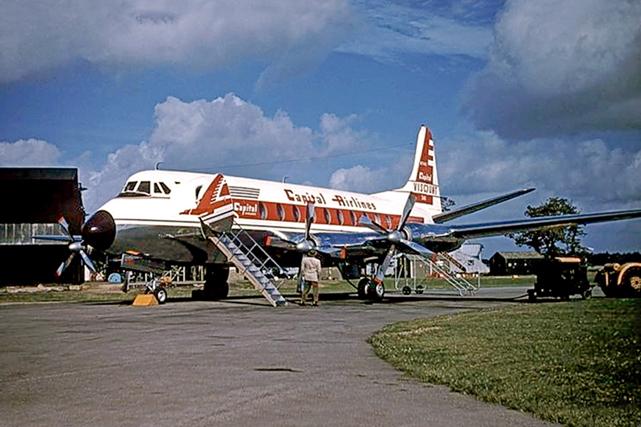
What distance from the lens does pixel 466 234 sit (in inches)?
1135

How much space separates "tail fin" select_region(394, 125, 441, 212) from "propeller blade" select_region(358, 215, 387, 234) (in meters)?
6.12

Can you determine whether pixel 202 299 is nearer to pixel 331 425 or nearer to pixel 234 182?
pixel 234 182

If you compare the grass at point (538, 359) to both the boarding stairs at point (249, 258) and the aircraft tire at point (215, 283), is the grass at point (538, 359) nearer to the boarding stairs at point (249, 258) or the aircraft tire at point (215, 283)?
the boarding stairs at point (249, 258)

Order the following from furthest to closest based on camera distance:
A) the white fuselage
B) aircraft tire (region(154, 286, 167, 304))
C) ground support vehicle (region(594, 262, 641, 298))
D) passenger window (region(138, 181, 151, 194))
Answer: ground support vehicle (region(594, 262, 641, 298)), aircraft tire (region(154, 286, 167, 304)), passenger window (region(138, 181, 151, 194)), the white fuselage

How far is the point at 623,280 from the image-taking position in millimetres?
27688

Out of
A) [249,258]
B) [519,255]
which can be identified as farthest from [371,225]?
[519,255]

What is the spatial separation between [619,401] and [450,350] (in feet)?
14.8

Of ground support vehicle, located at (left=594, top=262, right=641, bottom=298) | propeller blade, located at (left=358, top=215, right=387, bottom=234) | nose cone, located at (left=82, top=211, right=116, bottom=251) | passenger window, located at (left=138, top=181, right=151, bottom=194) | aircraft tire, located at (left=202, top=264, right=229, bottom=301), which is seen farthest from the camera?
aircraft tire, located at (left=202, top=264, right=229, bottom=301)

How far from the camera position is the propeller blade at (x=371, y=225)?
28378 mm

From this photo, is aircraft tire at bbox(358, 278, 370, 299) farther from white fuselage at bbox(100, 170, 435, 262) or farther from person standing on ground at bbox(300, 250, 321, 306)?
person standing on ground at bbox(300, 250, 321, 306)

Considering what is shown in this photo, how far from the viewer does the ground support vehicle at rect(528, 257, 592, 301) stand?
26.5m

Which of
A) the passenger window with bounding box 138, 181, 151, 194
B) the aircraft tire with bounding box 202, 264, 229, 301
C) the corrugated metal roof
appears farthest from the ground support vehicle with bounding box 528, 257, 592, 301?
the corrugated metal roof

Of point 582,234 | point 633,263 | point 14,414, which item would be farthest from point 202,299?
point 582,234

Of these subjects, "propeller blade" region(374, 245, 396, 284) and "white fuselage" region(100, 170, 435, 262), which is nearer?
"white fuselage" region(100, 170, 435, 262)
